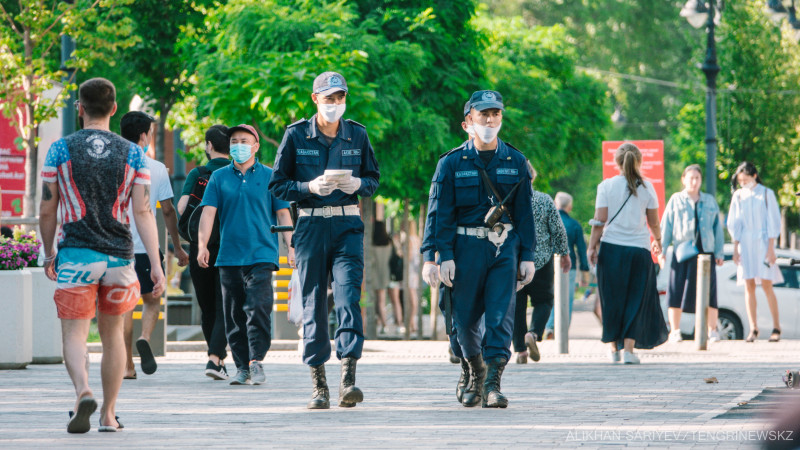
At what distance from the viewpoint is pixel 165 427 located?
7512 millimetres

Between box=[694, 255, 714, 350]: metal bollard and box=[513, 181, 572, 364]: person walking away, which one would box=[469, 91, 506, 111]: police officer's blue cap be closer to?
box=[513, 181, 572, 364]: person walking away

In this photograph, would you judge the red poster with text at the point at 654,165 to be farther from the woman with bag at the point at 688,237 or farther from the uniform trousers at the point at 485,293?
the uniform trousers at the point at 485,293

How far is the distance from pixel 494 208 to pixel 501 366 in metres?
0.97

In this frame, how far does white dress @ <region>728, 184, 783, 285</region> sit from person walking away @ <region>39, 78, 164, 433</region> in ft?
33.2

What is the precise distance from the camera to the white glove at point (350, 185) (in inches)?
326

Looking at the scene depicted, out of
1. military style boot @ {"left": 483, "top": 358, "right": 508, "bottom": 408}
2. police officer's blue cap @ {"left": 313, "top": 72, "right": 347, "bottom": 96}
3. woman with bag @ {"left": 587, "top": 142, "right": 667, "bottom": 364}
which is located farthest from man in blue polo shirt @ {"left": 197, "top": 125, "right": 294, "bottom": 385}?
woman with bag @ {"left": 587, "top": 142, "right": 667, "bottom": 364}

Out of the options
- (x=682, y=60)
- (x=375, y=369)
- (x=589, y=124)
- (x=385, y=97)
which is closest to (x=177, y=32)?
(x=385, y=97)

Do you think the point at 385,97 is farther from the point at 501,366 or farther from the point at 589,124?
the point at 501,366

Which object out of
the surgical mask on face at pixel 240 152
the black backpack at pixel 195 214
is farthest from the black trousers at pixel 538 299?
the surgical mask on face at pixel 240 152

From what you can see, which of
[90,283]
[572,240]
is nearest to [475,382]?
[90,283]

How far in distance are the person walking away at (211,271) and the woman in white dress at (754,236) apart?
731 centimetres

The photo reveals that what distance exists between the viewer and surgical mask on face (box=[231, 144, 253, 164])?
10.1 meters

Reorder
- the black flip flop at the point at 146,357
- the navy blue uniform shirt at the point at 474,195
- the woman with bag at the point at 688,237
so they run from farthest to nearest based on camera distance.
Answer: the woman with bag at the point at 688,237 < the black flip flop at the point at 146,357 < the navy blue uniform shirt at the point at 474,195

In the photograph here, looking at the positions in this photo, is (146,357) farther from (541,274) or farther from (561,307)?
(561,307)
